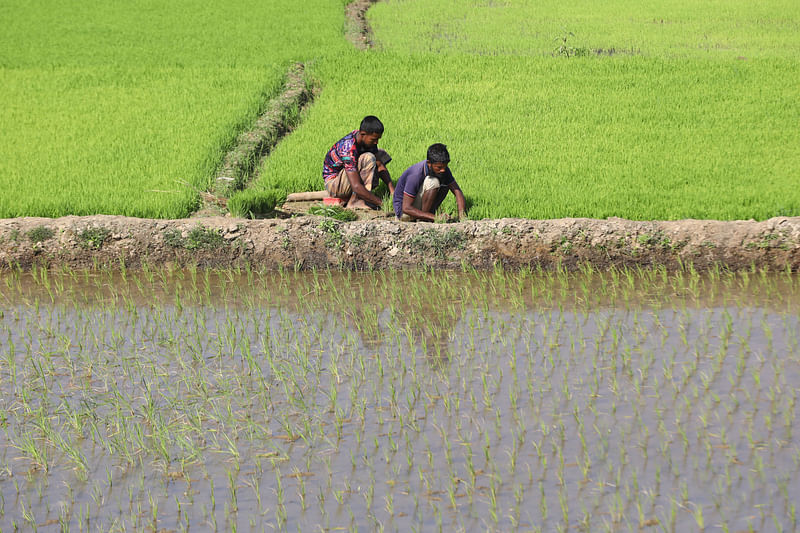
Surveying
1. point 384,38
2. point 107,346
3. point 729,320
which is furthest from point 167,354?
point 384,38

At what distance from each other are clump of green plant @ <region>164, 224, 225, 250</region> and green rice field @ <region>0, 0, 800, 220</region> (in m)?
0.64

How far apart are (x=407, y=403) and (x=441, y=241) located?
90.9 inches

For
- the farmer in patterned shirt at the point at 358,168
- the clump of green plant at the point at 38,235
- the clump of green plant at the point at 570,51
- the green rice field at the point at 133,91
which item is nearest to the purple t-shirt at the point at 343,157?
the farmer in patterned shirt at the point at 358,168

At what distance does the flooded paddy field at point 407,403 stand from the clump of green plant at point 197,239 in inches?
16.6

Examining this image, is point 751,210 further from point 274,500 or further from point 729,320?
point 274,500

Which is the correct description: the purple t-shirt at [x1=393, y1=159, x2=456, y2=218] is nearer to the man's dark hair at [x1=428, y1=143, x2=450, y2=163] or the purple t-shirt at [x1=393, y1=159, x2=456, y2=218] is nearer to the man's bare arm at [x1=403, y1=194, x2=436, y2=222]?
the man's bare arm at [x1=403, y1=194, x2=436, y2=222]

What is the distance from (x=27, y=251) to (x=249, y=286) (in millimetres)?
1621

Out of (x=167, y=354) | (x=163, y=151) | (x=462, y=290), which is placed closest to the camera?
(x=167, y=354)

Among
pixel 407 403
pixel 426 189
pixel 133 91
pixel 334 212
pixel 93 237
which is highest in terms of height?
A: pixel 133 91

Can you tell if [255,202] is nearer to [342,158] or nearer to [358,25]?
[342,158]

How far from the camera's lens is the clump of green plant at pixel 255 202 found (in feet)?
23.5

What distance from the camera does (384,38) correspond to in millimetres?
14445

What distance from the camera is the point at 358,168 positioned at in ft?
25.0

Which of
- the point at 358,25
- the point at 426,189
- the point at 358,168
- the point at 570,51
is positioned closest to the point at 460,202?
the point at 426,189
